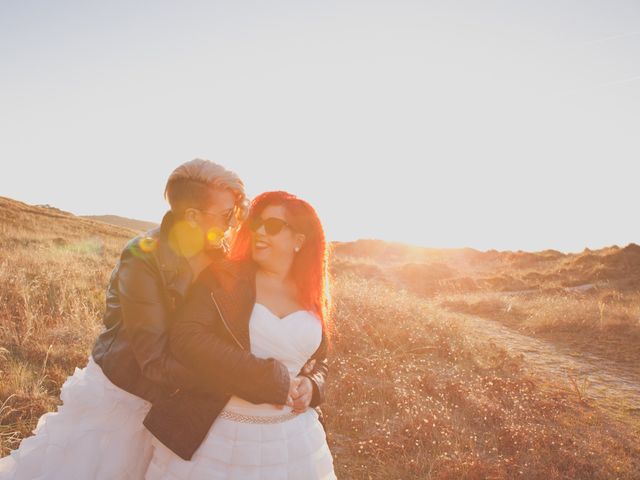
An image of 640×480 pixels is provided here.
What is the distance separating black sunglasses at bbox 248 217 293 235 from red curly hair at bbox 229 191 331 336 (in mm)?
44

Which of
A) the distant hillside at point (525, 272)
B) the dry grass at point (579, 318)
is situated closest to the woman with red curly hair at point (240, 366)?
the dry grass at point (579, 318)

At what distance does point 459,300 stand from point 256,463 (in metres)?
14.8

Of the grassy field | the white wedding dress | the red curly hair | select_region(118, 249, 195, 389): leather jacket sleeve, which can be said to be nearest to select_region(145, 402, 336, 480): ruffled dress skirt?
the white wedding dress

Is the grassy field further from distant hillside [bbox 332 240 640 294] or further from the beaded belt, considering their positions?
distant hillside [bbox 332 240 640 294]

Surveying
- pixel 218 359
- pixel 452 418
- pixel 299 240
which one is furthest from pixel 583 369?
pixel 218 359

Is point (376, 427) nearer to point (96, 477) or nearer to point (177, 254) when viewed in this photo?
point (96, 477)

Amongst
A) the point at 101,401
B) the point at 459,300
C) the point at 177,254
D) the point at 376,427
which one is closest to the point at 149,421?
the point at 101,401

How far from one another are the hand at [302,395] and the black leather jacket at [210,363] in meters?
0.18

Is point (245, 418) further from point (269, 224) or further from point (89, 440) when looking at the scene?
point (269, 224)

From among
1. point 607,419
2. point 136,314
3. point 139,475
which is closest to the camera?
point 136,314

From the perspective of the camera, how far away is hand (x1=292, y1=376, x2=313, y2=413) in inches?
106

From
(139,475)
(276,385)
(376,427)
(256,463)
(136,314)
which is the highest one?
(136,314)

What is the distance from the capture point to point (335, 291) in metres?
11.7

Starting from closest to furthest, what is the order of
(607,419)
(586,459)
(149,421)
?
(149,421), (586,459), (607,419)
